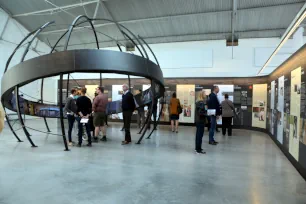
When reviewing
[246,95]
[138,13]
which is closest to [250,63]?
[246,95]

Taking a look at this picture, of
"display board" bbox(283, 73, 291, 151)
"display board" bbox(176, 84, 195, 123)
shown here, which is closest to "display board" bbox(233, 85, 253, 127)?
"display board" bbox(176, 84, 195, 123)

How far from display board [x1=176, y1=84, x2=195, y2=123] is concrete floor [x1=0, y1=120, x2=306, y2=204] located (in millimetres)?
5630

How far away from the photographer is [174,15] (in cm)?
1175

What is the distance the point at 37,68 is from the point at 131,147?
2.97 meters

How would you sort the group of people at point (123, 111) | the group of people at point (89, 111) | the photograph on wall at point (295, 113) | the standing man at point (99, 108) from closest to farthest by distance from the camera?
the photograph on wall at point (295, 113)
the group of people at point (123, 111)
the group of people at point (89, 111)
the standing man at point (99, 108)

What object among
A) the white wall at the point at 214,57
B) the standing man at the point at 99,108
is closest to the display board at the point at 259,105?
the white wall at the point at 214,57

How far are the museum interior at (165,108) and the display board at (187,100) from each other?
0.17 feet

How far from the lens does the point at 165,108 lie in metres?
11.8

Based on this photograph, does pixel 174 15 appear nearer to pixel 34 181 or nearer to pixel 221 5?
pixel 221 5

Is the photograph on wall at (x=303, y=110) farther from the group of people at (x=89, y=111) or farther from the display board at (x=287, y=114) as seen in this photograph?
the group of people at (x=89, y=111)

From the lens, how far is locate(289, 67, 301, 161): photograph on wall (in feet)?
13.4

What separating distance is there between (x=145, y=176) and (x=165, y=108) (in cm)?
819

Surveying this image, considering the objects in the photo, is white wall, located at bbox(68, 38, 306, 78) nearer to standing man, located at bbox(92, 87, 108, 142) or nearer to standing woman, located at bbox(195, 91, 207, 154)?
standing man, located at bbox(92, 87, 108, 142)

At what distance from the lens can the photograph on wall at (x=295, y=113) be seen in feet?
13.4
